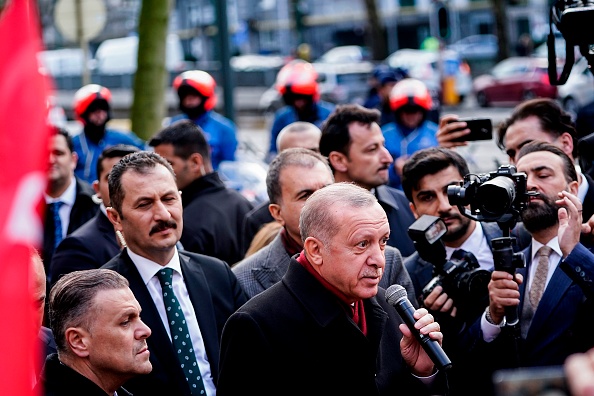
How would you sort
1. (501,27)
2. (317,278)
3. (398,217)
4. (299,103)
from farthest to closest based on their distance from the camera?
(501,27) < (299,103) < (398,217) < (317,278)

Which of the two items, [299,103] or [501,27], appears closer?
[299,103]

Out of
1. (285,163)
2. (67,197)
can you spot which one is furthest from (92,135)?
(285,163)

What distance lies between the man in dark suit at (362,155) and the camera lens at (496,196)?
6.25 feet

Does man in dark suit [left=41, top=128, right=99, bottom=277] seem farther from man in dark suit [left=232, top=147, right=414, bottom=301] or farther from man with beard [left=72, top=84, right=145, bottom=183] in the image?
man with beard [left=72, top=84, right=145, bottom=183]

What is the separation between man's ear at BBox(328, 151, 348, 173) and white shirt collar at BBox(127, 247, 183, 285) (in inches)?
80.3

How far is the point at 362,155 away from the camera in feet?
22.3

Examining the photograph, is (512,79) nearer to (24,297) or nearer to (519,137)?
(519,137)

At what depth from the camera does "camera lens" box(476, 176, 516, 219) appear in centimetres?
459

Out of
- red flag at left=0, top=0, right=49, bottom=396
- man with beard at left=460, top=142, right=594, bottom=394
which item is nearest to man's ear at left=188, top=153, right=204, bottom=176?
man with beard at left=460, top=142, right=594, bottom=394

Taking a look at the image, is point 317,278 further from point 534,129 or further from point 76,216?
point 76,216

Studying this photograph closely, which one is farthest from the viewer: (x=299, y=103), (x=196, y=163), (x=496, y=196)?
(x=299, y=103)

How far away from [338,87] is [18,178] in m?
31.1

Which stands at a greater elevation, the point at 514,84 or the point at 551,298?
the point at 551,298

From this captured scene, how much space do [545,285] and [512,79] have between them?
3138 centimetres
